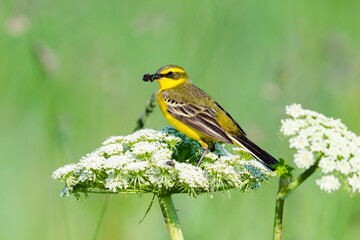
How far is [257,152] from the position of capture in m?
4.37

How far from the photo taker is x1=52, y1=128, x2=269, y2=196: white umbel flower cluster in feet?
12.5

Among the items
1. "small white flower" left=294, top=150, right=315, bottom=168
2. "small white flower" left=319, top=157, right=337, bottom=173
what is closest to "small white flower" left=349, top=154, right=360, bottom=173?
"small white flower" left=319, top=157, right=337, bottom=173

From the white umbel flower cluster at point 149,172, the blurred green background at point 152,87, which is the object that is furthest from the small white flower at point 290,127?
the blurred green background at point 152,87

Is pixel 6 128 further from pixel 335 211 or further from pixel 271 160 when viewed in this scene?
pixel 271 160

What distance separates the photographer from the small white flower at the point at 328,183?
9.98 ft

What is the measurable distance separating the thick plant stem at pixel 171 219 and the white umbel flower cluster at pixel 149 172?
0.30 feet

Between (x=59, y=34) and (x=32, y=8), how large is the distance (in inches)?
110

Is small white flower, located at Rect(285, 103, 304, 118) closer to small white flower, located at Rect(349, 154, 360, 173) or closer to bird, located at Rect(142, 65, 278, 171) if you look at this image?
small white flower, located at Rect(349, 154, 360, 173)

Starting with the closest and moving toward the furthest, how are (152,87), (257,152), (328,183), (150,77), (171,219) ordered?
(328,183)
(171,219)
(257,152)
(150,77)
(152,87)

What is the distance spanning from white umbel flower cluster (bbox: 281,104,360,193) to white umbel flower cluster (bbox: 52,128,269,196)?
744mm

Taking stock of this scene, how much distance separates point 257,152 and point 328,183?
51.8 inches

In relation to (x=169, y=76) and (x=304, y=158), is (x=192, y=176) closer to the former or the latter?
(x=304, y=158)

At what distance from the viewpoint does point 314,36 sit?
930 cm

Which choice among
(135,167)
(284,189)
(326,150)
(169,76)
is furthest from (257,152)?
(169,76)
